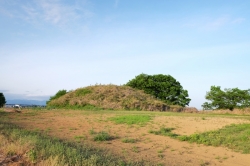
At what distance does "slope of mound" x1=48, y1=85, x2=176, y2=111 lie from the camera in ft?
86.9

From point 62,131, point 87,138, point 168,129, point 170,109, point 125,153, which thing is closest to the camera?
point 125,153

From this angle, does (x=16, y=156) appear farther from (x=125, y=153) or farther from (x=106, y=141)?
(x=106, y=141)

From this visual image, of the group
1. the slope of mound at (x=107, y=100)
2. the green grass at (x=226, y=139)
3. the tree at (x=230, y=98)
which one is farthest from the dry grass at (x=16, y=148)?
the tree at (x=230, y=98)

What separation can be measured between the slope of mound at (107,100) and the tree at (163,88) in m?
10.4

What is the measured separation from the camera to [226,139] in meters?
9.93

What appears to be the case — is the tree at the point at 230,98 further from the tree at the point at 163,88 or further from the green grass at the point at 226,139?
the green grass at the point at 226,139

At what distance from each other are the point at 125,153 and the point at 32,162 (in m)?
3.10

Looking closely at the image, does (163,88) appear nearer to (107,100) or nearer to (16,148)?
(107,100)

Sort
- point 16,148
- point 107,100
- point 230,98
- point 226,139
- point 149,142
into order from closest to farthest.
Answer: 1. point 16,148
2. point 149,142
3. point 226,139
4. point 107,100
5. point 230,98

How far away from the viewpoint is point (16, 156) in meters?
5.93

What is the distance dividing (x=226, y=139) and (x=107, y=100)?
18054mm

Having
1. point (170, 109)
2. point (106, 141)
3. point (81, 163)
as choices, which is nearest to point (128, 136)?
point (106, 141)

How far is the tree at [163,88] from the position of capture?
133ft

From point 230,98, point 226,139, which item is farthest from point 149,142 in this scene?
point 230,98
